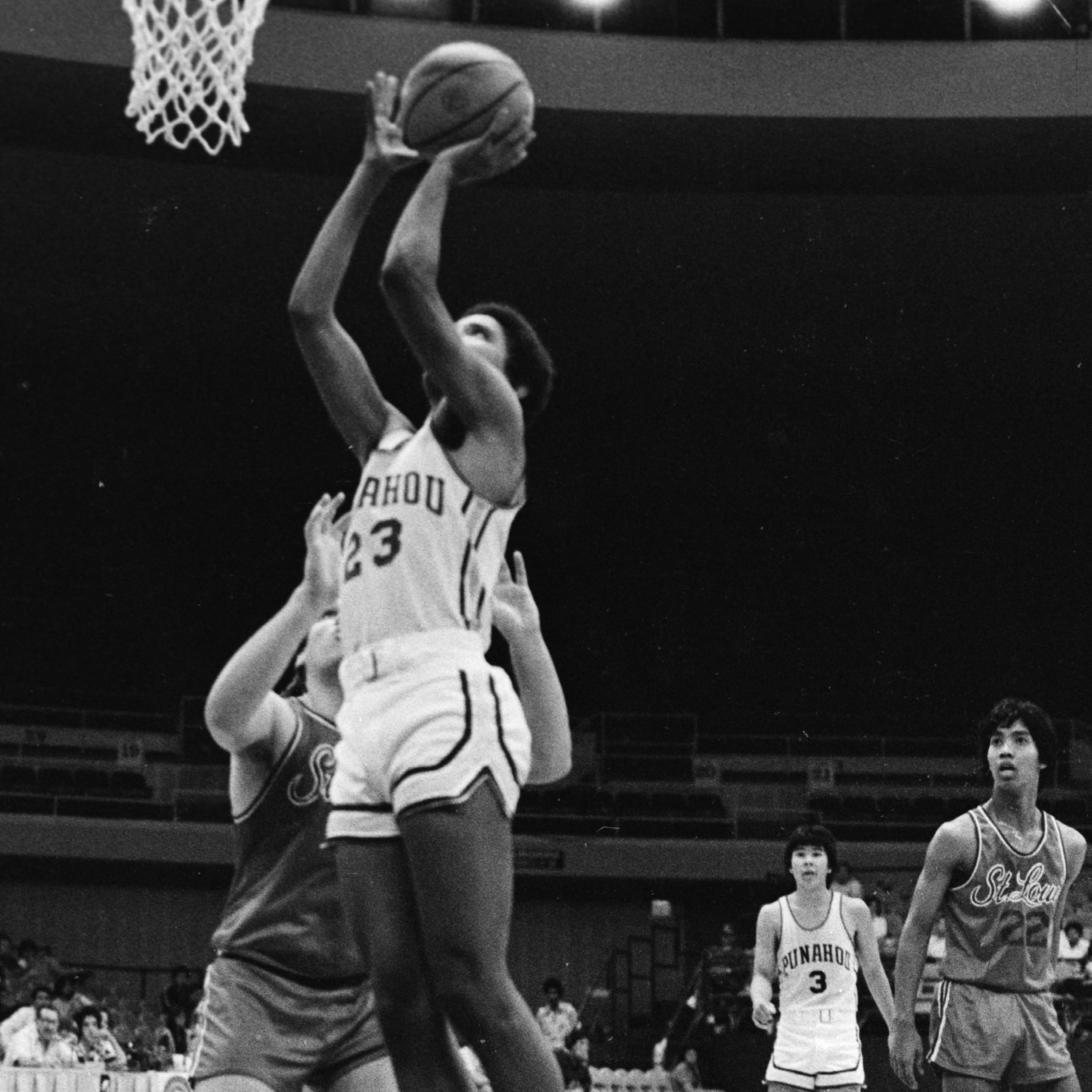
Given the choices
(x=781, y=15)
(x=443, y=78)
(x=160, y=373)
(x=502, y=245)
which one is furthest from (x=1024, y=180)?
(x=443, y=78)

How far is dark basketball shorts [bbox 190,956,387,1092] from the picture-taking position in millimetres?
4520

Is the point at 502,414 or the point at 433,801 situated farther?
the point at 502,414

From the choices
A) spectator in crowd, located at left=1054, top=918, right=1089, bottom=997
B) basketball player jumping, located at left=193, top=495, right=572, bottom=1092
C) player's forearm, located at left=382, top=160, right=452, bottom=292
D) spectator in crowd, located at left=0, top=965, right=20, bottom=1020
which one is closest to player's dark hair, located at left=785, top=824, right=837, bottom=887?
basketball player jumping, located at left=193, top=495, right=572, bottom=1092

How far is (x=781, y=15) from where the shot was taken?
61.0 feet

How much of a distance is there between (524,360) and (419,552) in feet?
1.78

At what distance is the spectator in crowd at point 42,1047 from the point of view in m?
13.4

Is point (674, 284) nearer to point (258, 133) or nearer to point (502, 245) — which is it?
point (502, 245)

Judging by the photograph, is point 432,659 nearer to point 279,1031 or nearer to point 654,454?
point 279,1031

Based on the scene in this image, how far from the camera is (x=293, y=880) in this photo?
184 inches

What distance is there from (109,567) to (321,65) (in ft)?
31.2

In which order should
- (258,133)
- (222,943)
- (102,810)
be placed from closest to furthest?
(222,943), (258,133), (102,810)

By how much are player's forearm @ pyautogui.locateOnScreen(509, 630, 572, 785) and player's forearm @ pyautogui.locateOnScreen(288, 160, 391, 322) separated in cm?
91

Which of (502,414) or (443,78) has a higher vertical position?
(443,78)

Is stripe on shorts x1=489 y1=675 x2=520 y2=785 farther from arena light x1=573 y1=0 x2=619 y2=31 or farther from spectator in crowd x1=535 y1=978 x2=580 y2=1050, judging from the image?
arena light x1=573 y1=0 x2=619 y2=31
